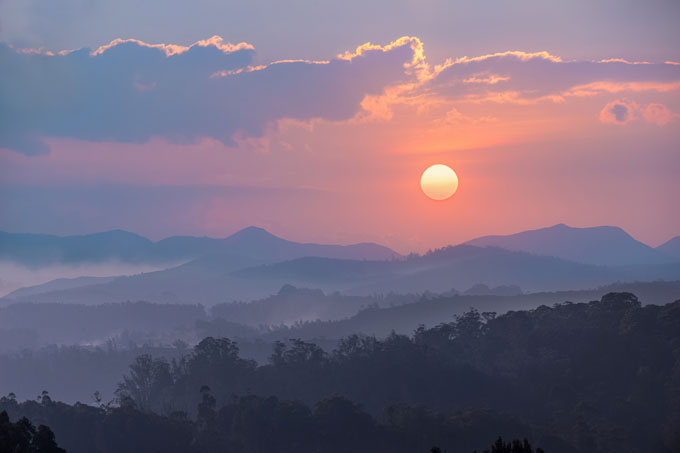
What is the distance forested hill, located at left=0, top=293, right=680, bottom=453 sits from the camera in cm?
10331

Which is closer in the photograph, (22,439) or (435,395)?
(22,439)

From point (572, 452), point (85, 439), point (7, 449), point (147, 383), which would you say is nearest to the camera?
point (7, 449)

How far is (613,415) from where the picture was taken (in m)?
111

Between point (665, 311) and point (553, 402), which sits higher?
point (665, 311)

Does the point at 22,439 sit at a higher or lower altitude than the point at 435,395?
higher

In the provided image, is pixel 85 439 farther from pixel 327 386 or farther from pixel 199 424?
pixel 327 386

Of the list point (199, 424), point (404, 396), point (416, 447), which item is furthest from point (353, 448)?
point (404, 396)

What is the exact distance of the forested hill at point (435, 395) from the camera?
103312 mm

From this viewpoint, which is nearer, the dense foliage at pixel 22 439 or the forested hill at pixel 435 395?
the dense foliage at pixel 22 439

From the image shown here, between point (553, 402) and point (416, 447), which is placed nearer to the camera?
point (416, 447)

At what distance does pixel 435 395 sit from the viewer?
435 ft

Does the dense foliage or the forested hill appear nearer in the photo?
the dense foliage

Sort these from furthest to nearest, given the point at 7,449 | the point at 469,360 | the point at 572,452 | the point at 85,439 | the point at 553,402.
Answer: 1. the point at 469,360
2. the point at 553,402
3. the point at 85,439
4. the point at 572,452
5. the point at 7,449

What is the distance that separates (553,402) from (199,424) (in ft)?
170
